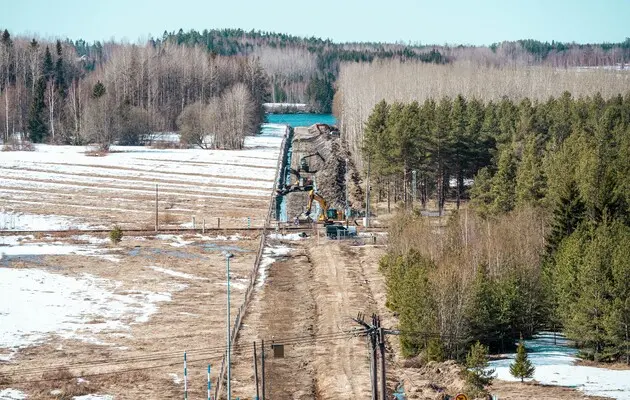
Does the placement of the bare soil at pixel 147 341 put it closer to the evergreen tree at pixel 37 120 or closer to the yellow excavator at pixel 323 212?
the yellow excavator at pixel 323 212

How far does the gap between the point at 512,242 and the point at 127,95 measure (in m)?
97.6

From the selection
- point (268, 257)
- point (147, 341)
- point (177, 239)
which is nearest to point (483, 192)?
point (268, 257)

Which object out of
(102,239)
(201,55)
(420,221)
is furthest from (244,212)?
(201,55)

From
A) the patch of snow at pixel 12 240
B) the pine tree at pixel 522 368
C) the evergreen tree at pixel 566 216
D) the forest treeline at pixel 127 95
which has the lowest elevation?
the patch of snow at pixel 12 240

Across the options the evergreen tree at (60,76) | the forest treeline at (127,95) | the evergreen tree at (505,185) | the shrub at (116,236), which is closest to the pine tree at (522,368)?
the evergreen tree at (505,185)

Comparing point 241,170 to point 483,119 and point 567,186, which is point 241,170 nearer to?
point 483,119

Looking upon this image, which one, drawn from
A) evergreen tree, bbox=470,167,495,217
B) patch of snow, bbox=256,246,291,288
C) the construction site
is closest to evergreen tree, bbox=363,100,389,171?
the construction site

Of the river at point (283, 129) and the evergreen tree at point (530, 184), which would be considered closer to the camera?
the evergreen tree at point (530, 184)

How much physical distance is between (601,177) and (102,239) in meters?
28.8

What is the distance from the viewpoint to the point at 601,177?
50031 millimetres

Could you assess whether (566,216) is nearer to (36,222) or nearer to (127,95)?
(36,222)

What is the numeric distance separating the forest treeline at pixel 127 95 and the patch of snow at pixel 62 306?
6278 centimetres

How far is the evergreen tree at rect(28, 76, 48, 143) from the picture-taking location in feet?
384

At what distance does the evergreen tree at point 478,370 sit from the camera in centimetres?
→ 2956
